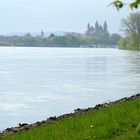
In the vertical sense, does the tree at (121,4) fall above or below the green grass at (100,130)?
above

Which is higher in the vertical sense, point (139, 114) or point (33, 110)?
point (139, 114)

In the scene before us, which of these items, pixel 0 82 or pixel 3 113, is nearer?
pixel 3 113

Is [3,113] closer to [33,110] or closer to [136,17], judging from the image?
[33,110]

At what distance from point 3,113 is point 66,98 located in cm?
669

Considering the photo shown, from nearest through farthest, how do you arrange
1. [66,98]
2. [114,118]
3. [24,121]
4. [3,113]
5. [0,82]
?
[114,118], [24,121], [3,113], [66,98], [0,82]

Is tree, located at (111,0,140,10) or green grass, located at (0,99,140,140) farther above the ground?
tree, located at (111,0,140,10)

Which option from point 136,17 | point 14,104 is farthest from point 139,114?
point 136,17

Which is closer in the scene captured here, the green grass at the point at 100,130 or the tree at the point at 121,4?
the tree at the point at 121,4

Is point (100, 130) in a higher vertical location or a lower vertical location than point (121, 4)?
lower

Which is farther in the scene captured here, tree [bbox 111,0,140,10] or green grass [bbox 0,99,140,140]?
green grass [bbox 0,99,140,140]

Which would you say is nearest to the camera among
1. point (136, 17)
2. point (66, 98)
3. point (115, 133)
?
point (115, 133)

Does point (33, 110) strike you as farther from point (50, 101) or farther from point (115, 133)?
point (115, 133)

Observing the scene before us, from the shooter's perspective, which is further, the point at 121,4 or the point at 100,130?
the point at 100,130

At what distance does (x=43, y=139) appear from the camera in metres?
10.9
